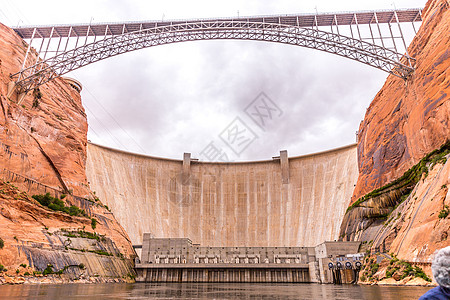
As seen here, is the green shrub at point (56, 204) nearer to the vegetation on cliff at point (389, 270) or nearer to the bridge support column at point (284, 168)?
the vegetation on cliff at point (389, 270)

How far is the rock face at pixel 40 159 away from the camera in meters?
23.1

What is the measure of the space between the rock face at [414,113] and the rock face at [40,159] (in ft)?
92.7

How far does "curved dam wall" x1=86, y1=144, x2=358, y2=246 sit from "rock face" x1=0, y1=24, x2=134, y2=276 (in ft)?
24.5

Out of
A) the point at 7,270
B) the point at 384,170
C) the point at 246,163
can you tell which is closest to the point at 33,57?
the point at 7,270

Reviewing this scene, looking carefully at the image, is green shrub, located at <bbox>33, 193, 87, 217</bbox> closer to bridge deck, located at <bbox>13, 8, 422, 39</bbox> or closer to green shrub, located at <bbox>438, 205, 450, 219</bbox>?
bridge deck, located at <bbox>13, 8, 422, 39</bbox>

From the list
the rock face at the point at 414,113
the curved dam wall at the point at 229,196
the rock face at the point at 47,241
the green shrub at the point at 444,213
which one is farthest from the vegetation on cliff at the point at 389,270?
the rock face at the point at 47,241

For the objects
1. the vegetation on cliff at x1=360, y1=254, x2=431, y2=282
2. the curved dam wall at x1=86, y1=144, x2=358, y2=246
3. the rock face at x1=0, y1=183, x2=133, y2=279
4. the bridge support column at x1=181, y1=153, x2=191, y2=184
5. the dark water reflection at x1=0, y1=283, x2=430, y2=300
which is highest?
the bridge support column at x1=181, y1=153, x2=191, y2=184

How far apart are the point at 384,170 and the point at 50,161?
33.8 m

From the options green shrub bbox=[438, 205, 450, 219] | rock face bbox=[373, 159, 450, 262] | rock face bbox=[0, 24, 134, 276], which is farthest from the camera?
rock face bbox=[0, 24, 134, 276]

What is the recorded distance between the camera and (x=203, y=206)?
5300cm

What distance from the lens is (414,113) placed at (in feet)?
100

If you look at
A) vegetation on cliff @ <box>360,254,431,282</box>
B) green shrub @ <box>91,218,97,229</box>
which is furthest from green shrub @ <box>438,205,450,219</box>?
green shrub @ <box>91,218,97,229</box>

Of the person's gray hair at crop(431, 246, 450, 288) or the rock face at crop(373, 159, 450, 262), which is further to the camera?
the rock face at crop(373, 159, 450, 262)

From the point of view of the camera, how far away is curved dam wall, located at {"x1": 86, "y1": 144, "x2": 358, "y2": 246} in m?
46.1
